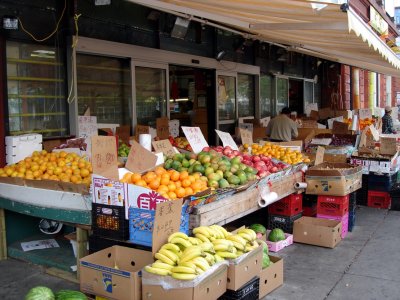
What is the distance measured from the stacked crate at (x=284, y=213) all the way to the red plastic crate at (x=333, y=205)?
1.07ft

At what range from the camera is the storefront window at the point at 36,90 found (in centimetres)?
584

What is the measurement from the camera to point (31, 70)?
6.07 m

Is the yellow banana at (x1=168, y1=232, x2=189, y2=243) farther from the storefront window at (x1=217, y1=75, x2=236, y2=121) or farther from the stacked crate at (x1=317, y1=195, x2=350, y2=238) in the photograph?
the storefront window at (x1=217, y1=75, x2=236, y2=121)

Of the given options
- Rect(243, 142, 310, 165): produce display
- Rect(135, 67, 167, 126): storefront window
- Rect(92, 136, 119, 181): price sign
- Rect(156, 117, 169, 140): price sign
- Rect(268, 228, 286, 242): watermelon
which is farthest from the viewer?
Rect(135, 67, 167, 126): storefront window

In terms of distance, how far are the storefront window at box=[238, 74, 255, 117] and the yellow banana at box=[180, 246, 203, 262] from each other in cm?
900

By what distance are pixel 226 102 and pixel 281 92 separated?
12.5 ft

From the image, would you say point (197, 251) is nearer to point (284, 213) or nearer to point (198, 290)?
point (198, 290)

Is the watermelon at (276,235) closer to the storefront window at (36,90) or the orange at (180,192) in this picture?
the orange at (180,192)

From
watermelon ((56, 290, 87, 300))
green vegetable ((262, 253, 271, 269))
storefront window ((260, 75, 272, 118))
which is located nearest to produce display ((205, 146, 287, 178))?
green vegetable ((262, 253, 271, 269))

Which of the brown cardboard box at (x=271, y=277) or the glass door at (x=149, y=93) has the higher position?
the glass door at (x=149, y=93)

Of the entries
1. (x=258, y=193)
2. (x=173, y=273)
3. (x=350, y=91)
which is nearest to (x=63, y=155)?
(x=258, y=193)

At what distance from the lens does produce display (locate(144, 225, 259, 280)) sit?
3.10 m

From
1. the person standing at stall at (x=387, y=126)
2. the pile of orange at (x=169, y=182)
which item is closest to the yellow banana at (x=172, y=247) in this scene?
the pile of orange at (x=169, y=182)

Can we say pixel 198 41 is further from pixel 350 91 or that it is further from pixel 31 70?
pixel 350 91
